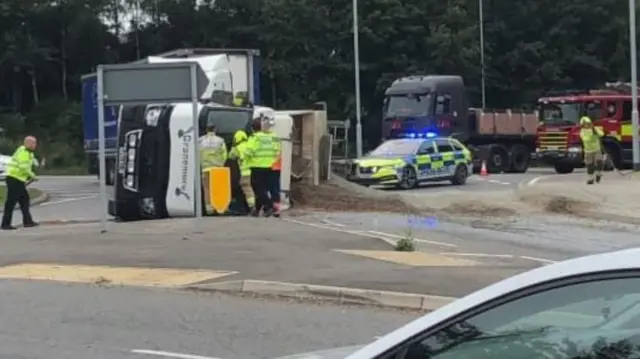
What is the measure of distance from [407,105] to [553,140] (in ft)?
17.4

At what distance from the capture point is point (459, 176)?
32.7 metres

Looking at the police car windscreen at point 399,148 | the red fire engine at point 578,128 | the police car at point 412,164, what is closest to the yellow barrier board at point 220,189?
the police car at point 412,164

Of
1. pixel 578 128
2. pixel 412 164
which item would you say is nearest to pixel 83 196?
pixel 412 164

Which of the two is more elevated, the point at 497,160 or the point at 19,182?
the point at 19,182

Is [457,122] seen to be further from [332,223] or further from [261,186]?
[261,186]

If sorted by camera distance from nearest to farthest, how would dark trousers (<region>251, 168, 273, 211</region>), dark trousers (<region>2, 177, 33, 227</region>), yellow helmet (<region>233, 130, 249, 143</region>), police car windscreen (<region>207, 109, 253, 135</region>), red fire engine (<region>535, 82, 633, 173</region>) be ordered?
dark trousers (<region>251, 168, 273, 211</region>) → yellow helmet (<region>233, 130, 249, 143</region>) → dark trousers (<region>2, 177, 33, 227</region>) → police car windscreen (<region>207, 109, 253, 135</region>) → red fire engine (<region>535, 82, 633, 173</region>)

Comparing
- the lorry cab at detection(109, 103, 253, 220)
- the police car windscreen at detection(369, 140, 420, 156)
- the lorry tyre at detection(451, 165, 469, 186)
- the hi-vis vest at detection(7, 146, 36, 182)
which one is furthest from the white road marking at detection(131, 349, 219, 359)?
the lorry tyre at detection(451, 165, 469, 186)

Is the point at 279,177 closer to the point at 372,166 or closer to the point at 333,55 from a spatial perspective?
the point at 372,166

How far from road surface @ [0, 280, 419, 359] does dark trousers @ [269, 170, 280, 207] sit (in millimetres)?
6821

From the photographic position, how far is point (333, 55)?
6669cm

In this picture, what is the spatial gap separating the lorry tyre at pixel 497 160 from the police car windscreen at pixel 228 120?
22.5 meters

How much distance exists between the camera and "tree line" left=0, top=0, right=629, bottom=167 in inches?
2584

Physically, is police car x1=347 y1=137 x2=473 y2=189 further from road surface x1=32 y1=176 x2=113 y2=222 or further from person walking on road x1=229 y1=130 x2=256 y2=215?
person walking on road x1=229 y1=130 x2=256 y2=215

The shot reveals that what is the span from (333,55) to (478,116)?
2589 cm
